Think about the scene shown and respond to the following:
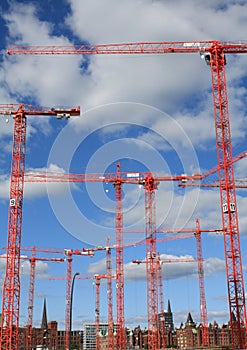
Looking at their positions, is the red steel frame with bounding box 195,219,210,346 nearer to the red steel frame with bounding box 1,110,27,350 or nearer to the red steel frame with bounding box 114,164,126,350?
the red steel frame with bounding box 114,164,126,350

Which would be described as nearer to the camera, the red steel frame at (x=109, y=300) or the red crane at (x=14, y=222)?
the red crane at (x=14, y=222)

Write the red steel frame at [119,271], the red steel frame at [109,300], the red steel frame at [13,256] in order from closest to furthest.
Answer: the red steel frame at [13,256], the red steel frame at [119,271], the red steel frame at [109,300]

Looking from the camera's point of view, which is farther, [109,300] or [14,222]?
[109,300]

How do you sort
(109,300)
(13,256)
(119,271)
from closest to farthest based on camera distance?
(13,256), (119,271), (109,300)

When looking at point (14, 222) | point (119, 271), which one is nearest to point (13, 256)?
point (14, 222)

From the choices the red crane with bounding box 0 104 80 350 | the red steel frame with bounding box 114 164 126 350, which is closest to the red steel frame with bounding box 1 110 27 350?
the red crane with bounding box 0 104 80 350

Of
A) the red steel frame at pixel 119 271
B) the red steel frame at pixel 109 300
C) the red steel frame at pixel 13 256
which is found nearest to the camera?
the red steel frame at pixel 13 256

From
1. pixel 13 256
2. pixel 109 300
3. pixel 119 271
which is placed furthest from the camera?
pixel 109 300

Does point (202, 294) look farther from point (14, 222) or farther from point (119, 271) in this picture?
point (14, 222)

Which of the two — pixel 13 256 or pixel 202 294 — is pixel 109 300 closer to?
pixel 202 294

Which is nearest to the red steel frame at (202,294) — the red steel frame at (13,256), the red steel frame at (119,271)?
Result: the red steel frame at (119,271)

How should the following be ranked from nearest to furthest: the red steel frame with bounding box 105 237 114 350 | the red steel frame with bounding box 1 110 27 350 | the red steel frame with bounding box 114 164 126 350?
the red steel frame with bounding box 1 110 27 350 < the red steel frame with bounding box 114 164 126 350 < the red steel frame with bounding box 105 237 114 350

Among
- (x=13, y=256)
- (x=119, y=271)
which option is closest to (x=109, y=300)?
(x=119, y=271)

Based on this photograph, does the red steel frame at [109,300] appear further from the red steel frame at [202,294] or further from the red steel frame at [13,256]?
the red steel frame at [13,256]
